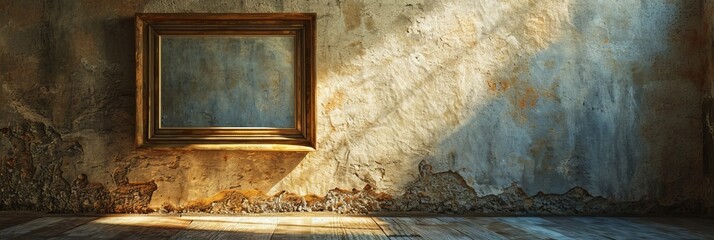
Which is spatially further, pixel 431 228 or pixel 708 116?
pixel 708 116

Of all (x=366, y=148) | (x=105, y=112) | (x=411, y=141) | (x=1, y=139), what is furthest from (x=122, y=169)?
(x=411, y=141)

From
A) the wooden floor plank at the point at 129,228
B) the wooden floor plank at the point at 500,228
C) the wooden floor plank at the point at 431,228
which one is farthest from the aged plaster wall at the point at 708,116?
the wooden floor plank at the point at 129,228

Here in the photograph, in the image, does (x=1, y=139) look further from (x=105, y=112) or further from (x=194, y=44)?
(x=194, y=44)

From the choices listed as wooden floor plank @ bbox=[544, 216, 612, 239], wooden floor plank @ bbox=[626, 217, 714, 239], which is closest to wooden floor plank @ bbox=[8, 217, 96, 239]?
wooden floor plank @ bbox=[544, 216, 612, 239]

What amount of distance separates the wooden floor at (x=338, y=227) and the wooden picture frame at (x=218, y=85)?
53 centimetres

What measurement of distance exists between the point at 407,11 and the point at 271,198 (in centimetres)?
152

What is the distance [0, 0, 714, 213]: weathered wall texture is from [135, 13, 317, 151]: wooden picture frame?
0.38 ft

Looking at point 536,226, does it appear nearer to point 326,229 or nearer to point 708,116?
point 326,229

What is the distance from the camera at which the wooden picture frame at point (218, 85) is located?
4.65 m

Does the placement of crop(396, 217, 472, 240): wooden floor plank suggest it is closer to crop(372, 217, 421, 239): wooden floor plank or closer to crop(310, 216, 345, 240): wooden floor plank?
crop(372, 217, 421, 239): wooden floor plank

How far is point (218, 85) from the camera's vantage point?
4.66 meters

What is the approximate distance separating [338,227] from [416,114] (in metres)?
1.05

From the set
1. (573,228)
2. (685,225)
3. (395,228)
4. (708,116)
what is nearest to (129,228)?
(395,228)

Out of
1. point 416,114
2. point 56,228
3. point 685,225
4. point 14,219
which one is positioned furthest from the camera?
point 416,114
